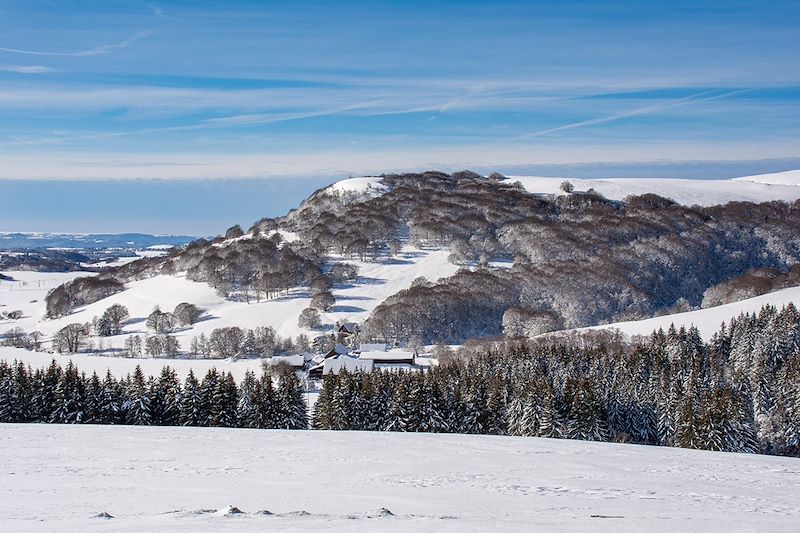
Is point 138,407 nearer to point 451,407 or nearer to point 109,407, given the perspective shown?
point 109,407

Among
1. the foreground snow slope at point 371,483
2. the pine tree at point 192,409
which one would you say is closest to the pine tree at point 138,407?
the pine tree at point 192,409

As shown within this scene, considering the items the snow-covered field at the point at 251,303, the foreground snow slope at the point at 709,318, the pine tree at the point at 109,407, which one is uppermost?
the snow-covered field at the point at 251,303

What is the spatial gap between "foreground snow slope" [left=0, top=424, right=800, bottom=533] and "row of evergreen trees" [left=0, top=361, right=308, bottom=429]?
13904 mm

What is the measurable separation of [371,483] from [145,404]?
3317 cm

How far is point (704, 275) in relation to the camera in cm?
17838

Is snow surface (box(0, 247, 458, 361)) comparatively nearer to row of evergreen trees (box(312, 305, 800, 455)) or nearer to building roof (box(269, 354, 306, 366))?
building roof (box(269, 354, 306, 366))

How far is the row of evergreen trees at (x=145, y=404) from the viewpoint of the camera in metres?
50.6

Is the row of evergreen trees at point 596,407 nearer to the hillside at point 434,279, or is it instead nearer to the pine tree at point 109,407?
the pine tree at point 109,407

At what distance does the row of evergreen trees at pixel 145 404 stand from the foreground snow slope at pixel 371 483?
13.9 meters

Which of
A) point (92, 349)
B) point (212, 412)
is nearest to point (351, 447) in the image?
point (212, 412)

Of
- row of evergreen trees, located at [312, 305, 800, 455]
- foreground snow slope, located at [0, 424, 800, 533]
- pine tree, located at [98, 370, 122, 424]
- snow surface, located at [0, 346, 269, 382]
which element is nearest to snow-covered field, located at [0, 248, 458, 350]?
snow surface, located at [0, 346, 269, 382]

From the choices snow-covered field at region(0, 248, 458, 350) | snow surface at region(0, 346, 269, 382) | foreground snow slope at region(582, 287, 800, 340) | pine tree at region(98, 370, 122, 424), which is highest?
snow-covered field at region(0, 248, 458, 350)

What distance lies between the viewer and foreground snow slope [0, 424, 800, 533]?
16.0m

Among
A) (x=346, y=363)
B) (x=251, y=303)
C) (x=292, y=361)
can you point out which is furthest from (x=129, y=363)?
(x=251, y=303)
